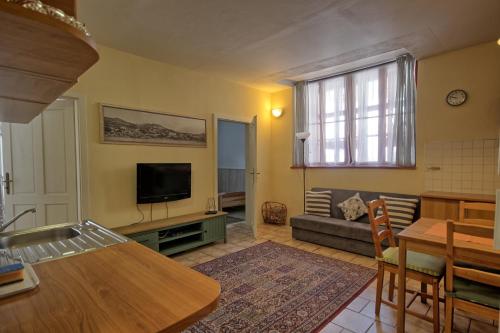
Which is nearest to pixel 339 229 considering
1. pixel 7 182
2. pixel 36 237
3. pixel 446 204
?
pixel 446 204

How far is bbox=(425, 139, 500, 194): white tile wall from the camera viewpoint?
3057 millimetres

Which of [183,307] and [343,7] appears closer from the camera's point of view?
[183,307]

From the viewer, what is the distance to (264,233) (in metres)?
4.57

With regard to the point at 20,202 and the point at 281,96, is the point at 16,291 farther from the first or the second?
the point at 281,96

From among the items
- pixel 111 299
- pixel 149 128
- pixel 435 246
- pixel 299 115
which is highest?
pixel 299 115

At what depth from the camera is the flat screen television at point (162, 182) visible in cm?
337

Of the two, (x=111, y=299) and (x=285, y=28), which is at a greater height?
(x=285, y=28)

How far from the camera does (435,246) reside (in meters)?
1.66

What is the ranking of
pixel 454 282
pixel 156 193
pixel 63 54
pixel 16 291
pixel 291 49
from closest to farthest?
pixel 63 54
pixel 16 291
pixel 454 282
pixel 291 49
pixel 156 193

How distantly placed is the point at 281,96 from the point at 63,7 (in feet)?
15.4

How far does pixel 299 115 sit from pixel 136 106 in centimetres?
280

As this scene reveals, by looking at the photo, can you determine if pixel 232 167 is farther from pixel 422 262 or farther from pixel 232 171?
pixel 422 262

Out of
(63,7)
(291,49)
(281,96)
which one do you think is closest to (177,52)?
(291,49)

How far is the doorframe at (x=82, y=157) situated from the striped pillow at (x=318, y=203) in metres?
3.15
